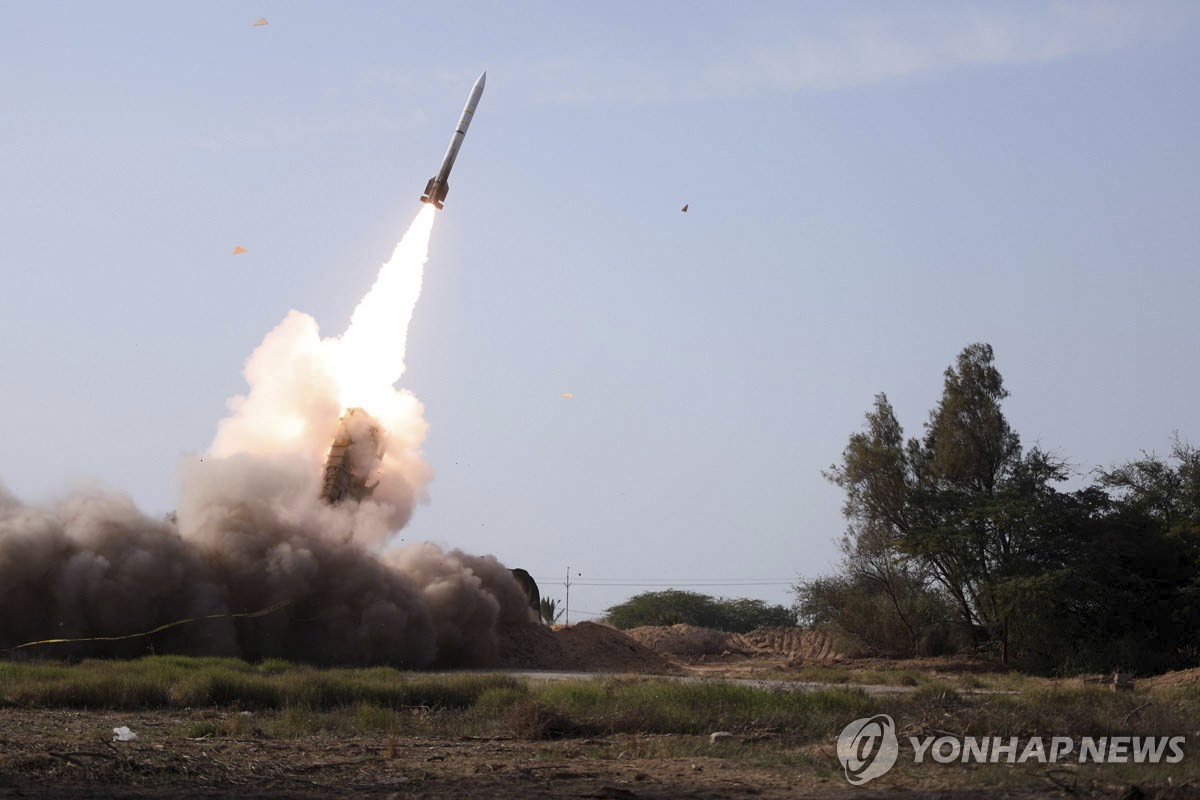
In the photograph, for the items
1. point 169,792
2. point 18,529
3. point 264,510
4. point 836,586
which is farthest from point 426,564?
point 169,792

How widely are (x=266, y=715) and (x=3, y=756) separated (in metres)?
5.77

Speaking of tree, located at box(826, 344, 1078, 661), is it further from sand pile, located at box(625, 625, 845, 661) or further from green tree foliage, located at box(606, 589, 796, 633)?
green tree foliage, located at box(606, 589, 796, 633)

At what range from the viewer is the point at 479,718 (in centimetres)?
1812

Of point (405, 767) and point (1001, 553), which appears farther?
point (1001, 553)

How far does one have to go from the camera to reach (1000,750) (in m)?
14.4

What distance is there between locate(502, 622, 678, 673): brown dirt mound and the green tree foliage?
33.4 meters

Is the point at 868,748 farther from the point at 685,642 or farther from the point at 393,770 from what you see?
the point at 685,642

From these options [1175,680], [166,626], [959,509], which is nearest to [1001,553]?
[959,509]

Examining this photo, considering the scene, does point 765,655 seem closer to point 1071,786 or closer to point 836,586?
point 836,586

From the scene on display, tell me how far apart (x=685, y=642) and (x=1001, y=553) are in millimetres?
11503

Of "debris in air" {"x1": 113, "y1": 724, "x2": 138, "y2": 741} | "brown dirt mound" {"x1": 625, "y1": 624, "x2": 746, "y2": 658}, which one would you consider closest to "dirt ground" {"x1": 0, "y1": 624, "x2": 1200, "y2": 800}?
"debris in air" {"x1": 113, "y1": 724, "x2": 138, "y2": 741}

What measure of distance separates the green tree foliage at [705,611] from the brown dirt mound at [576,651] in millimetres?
33431

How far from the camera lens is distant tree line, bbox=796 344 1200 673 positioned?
34.1 m

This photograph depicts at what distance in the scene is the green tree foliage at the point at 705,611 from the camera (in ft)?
236
